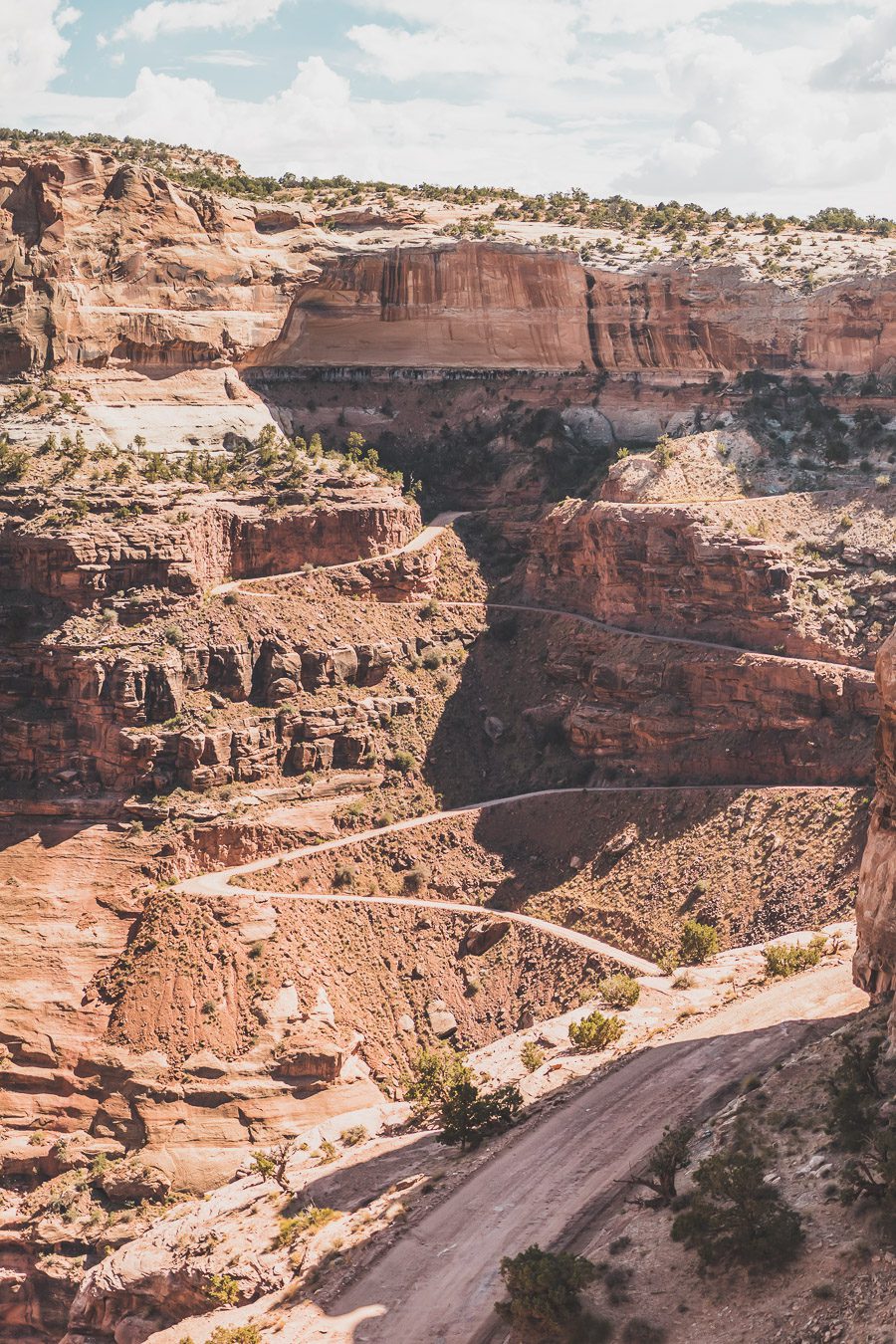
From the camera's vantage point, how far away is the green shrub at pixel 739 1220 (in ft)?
112

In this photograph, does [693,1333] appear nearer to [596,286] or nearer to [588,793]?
[588,793]

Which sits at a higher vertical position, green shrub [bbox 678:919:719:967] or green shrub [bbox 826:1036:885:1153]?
green shrub [bbox 826:1036:885:1153]

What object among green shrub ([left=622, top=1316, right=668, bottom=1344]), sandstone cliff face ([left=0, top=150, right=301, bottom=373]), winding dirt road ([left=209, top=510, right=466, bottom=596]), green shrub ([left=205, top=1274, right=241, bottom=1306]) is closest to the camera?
green shrub ([left=622, top=1316, right=668, bottom=1344])

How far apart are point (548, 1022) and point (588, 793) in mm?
18809

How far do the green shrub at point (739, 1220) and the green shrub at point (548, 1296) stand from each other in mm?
2501

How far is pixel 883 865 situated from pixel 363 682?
4947 cm

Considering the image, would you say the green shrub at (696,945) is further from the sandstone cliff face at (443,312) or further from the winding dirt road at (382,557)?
the sandstone cliff face at (443,312)

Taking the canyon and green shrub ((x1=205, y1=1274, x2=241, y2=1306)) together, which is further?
the canyon

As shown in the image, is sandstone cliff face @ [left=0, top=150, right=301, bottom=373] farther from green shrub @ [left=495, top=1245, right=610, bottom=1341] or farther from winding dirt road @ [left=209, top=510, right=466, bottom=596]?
green shrub @ [left=495, top=1245, right=610, bottom=1341]

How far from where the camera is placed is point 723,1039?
54344 mm

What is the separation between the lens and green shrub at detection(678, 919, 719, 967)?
70375 millimetres

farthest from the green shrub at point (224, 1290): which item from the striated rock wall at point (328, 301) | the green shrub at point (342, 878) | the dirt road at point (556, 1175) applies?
the striated rock wall at point (328, 301)

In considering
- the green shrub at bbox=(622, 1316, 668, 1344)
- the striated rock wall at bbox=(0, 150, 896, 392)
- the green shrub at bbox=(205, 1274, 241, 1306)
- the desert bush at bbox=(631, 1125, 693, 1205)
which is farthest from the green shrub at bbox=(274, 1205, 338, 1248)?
the striated rock wall at bbox=(0, 150, 896, 392)

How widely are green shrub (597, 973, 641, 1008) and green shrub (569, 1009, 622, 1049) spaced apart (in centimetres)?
423
